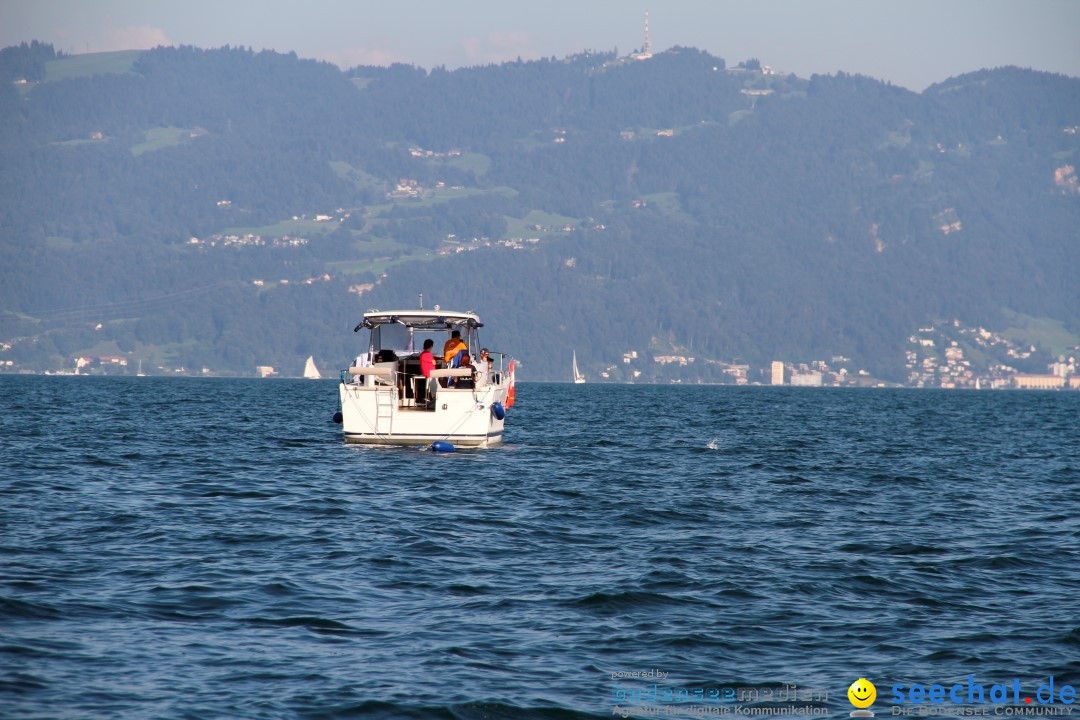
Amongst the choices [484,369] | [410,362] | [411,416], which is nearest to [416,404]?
[411,416]

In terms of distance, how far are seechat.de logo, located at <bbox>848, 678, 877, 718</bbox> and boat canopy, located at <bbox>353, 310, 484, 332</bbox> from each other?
991 inches

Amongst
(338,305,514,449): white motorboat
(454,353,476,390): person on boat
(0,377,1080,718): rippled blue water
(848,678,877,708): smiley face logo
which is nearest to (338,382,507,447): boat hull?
(338,305,514,449): white motorboat

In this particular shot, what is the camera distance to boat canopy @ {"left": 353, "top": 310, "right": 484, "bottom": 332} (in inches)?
1465

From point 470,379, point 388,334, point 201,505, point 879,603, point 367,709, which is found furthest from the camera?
point 388,334

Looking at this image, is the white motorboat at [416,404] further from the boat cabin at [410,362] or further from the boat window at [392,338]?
the boat window at [392,338]

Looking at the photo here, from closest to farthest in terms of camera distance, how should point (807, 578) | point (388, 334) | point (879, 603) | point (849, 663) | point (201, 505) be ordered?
point (849, 663)
point (879, 603)
point (807, 578)
point (201, 505)
point (388, 334)

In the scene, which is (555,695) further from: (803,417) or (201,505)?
(803,417)

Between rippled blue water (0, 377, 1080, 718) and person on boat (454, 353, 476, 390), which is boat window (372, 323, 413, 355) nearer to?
person on boat (454, 353, 476, 390)

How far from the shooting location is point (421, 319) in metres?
38.1

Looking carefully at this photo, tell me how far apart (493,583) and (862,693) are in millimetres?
5730

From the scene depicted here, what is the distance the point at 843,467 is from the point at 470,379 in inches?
423

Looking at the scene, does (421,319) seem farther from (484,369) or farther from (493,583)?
(493,583)

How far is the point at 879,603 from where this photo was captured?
1636 cm

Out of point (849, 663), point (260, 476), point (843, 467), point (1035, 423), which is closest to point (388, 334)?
point (260, 476)
